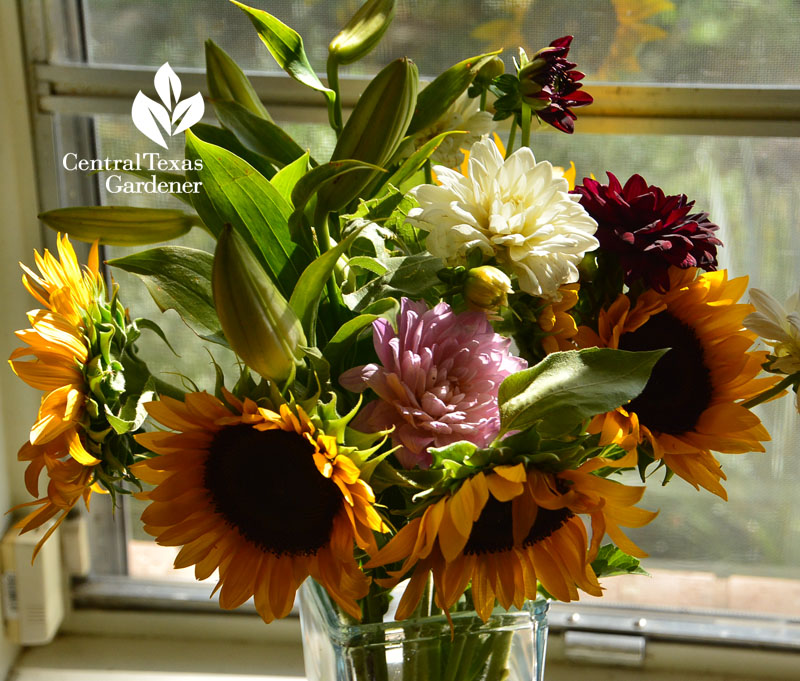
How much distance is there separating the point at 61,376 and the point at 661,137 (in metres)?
0.66

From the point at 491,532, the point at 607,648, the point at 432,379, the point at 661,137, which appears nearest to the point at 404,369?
the point at 432,379

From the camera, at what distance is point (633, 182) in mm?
596

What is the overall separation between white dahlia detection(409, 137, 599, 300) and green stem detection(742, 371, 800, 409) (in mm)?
164

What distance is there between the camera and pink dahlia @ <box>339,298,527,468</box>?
523 millimetres

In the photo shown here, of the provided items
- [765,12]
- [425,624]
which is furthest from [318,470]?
[765,12]

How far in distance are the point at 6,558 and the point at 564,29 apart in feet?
2.83

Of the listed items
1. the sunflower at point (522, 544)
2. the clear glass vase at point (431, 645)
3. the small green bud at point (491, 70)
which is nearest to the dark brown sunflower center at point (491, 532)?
the sunflower at point (522, 544)

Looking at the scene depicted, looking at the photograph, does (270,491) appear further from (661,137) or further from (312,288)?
(661,137)

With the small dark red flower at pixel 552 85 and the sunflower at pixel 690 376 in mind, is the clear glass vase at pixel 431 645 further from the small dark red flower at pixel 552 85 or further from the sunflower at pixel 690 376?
the small dark red flower at pixel 552 85

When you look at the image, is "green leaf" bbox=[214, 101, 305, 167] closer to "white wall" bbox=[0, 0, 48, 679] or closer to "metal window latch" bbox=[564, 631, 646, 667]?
"white wall" bbox=[0, 0, 48, 679]

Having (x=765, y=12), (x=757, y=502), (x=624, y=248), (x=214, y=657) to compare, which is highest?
(x=765, y=12)

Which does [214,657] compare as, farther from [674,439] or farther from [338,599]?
[674,439]

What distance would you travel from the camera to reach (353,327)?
0.55 m

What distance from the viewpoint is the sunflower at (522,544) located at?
1.73 feet
